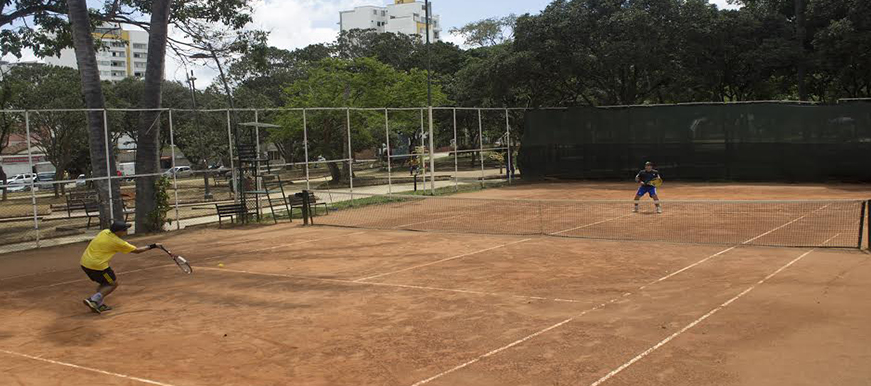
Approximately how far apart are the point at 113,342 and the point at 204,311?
61.9 inches

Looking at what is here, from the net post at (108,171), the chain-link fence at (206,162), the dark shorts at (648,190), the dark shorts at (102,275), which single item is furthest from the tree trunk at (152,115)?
the dark shorts at (648,190)

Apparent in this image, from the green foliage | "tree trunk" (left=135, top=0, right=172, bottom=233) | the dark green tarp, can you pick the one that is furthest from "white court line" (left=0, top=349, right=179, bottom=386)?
the dark green tarp

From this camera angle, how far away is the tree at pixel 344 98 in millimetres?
38469

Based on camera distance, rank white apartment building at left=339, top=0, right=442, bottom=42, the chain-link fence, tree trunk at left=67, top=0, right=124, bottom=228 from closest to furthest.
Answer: tree trunk at left=67, top=0, right=124, bottom=228, the chain-link fence, white apartment building at left=339, top=0, right=442, bottom=42

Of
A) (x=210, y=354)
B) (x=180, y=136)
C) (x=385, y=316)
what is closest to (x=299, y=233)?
(x=385, y=316)

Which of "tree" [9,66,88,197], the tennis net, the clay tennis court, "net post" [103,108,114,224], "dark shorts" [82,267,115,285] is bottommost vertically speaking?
the clay tennis court

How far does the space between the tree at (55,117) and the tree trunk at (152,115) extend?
20.9 metres

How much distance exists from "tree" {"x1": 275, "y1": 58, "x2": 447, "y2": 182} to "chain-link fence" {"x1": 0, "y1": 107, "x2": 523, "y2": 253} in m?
0.16

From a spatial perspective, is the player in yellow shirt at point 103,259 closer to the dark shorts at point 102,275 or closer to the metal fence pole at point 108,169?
the dark shorts at point 102,275

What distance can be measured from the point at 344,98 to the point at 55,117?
53.9 feet

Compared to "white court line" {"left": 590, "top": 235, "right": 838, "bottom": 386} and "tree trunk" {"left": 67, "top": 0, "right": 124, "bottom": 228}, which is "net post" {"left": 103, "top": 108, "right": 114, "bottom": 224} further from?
"white court line" {"left": 590, "top": 235, "right": 838, "bottom": 386}

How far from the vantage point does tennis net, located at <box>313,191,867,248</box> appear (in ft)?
47.1

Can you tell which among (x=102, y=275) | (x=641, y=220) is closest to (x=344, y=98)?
(x=641, y=220)

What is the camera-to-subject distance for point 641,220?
17688 millimetres
